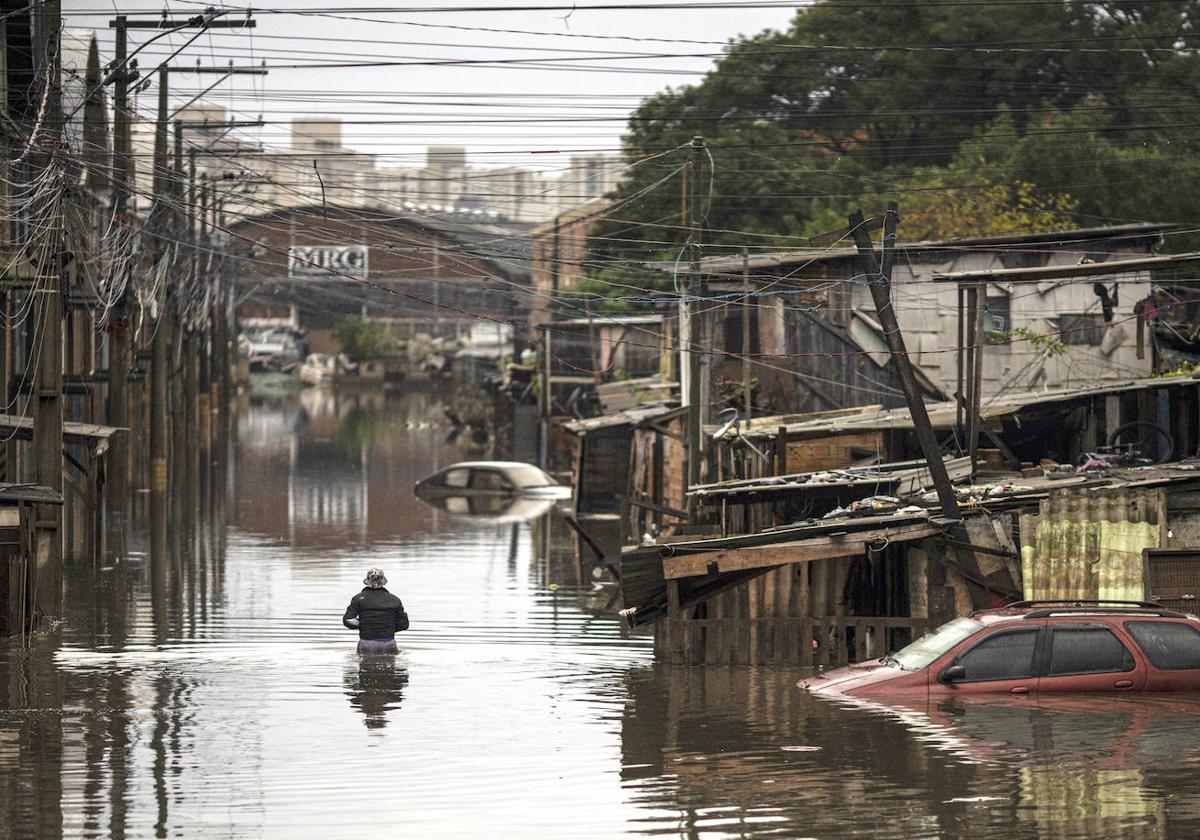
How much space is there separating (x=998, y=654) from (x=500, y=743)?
A: 4646 mm

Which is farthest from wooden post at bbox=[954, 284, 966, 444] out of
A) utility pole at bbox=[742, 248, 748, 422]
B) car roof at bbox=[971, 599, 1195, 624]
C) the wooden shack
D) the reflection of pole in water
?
the wooden shack

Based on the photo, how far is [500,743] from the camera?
50.9ft

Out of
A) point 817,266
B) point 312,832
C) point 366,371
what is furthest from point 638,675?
point 366,371

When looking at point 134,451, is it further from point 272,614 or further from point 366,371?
point 366,371

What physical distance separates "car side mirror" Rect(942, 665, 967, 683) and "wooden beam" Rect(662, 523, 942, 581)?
3.79 m

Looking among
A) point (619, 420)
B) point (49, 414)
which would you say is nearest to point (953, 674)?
point (49, 414)

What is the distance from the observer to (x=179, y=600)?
26.3 m

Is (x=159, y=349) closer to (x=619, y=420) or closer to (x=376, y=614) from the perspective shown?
(x=619, y=420)

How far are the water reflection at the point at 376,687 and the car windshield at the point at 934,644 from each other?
4.99 m

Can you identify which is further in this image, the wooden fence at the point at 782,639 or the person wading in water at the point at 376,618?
the wooden fence at the point at 782,639

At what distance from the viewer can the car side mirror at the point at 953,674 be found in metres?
15.9

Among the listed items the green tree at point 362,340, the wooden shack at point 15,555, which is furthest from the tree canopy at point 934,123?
the green tree at point 362,340

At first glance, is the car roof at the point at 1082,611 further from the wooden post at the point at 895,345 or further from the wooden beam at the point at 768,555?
the wooden post at the point at 895,345

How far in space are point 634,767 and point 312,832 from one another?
3.36 m
